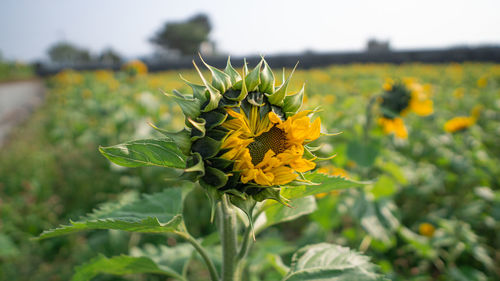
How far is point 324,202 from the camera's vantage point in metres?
1.89

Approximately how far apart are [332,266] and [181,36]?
53.6m

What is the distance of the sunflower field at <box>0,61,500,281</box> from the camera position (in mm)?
1065

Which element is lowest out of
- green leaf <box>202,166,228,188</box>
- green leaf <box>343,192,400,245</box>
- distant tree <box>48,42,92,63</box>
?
green leaf <box>343,192,400,245</box>

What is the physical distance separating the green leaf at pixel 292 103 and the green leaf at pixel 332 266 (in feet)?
1.32

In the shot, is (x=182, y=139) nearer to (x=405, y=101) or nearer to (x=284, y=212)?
(x=284, y=212)

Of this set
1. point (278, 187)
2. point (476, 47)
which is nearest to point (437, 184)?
point (278, 187)

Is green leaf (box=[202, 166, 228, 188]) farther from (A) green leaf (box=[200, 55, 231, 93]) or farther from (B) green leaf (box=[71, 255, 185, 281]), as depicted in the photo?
(B) green leaf (box=[71, 255, 185, 281])

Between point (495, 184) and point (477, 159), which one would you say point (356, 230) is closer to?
point (477, 159)

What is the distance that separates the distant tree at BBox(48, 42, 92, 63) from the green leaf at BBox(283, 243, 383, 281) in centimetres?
6144

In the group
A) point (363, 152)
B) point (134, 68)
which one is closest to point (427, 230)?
point (363, 152)

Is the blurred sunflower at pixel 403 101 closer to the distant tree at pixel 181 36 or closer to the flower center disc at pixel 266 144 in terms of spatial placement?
the flower center disc at pixel 266 144

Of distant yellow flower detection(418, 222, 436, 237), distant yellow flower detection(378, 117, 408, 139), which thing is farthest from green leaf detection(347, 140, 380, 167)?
distant yellow flower detection(418, 222, 436, 237)

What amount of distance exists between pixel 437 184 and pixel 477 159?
505 mm

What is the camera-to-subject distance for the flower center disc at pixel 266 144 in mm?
624
